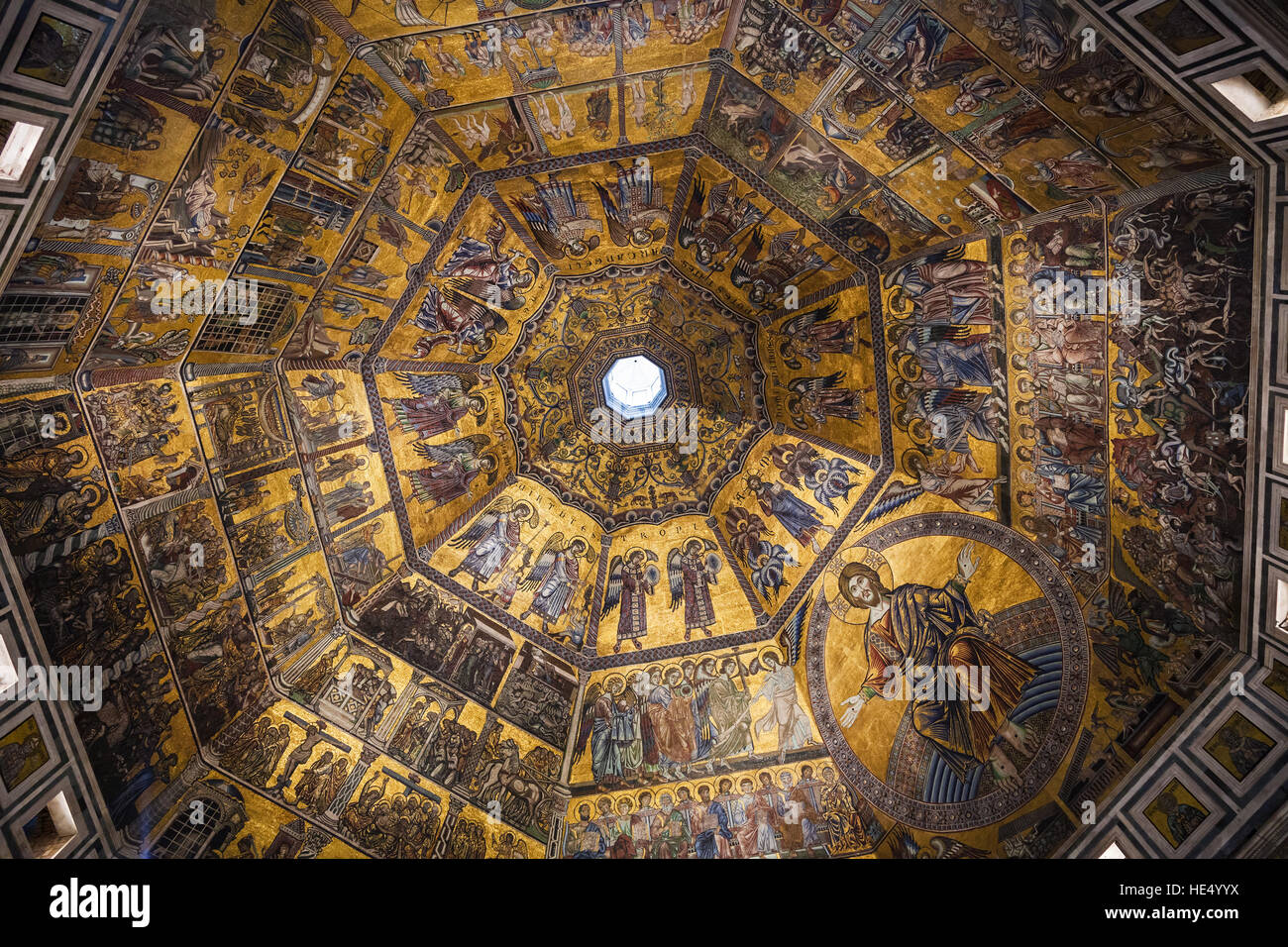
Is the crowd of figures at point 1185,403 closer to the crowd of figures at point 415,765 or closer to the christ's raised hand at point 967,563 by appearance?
the christ's raised hand at point 967,563

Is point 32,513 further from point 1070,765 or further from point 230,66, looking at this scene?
point 1070,765

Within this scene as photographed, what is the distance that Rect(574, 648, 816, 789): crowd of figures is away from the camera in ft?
46.0

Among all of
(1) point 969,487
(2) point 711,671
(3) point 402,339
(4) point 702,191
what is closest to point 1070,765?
(1) point 969,487

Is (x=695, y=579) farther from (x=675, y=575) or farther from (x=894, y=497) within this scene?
(x=894, y=497)

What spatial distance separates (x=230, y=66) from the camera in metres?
9.06

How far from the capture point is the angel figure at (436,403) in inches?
562

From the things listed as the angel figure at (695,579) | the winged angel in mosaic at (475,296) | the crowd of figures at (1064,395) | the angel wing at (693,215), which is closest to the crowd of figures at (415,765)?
the angel figure at (695,579)

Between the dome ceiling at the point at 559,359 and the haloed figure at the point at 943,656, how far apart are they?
1.01 feet

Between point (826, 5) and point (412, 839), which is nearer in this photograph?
point (826, 5)

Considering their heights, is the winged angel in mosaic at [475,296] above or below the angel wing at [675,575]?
above

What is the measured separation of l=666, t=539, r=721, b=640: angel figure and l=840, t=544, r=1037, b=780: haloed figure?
8.88ft

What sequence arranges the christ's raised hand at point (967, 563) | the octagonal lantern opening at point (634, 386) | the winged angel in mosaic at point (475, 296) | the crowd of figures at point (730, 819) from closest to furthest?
the christ's raised hand at point (967, 563)
the crowd of figures at point (730, 819)
the winged angel in mosaic at point (475, 296)
the octagonal lantern opening at point (634, 386)

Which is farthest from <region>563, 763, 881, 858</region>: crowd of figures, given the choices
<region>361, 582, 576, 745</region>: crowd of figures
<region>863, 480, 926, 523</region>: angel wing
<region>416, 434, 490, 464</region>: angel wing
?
<region>416, 434, 490, 464</region>: angel wing

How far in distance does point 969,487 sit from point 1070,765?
4.21 meters
